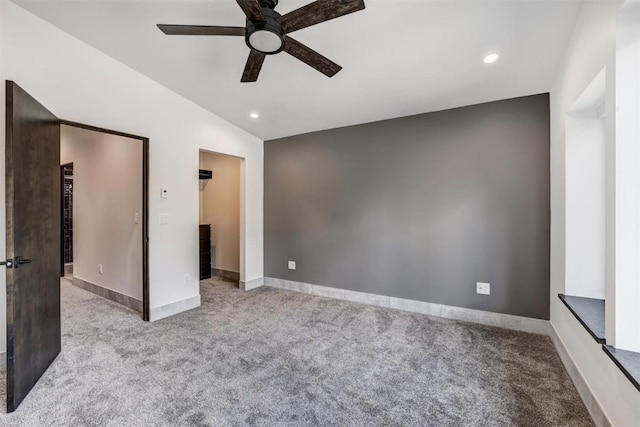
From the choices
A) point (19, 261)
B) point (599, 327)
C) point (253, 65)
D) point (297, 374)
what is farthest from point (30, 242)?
point (599, 327)

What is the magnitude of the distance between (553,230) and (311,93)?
2717mm

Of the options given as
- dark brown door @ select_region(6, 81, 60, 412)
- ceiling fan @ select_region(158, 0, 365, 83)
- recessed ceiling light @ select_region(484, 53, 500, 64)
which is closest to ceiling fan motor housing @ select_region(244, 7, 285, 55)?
ceiling fan @ select_region(158, 0, 365, 83)

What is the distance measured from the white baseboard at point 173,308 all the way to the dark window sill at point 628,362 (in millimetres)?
3786

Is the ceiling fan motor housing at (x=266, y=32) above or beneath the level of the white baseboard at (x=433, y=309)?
above

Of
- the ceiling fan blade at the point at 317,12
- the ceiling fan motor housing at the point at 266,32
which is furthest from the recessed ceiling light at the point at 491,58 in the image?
the ceiling fan motor housing at the point at 266,32

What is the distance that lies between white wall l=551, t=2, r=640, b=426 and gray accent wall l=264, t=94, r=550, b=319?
0.23m

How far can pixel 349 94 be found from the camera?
3.12 meters

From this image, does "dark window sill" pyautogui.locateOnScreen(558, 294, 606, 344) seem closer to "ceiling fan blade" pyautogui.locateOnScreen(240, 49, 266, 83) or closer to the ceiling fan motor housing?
the ceiling fan motor housing

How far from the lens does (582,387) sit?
1.91 m

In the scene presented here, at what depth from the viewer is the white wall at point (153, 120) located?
234 cm

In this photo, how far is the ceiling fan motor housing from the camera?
64.3 inches

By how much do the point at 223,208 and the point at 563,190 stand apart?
4691mm

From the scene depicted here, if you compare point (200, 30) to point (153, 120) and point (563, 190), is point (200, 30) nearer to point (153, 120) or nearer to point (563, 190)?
point (153, 120)

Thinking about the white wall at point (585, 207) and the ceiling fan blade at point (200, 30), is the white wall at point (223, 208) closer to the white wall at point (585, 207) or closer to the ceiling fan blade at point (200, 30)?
the ceiling fan blade at point (200, 30)
